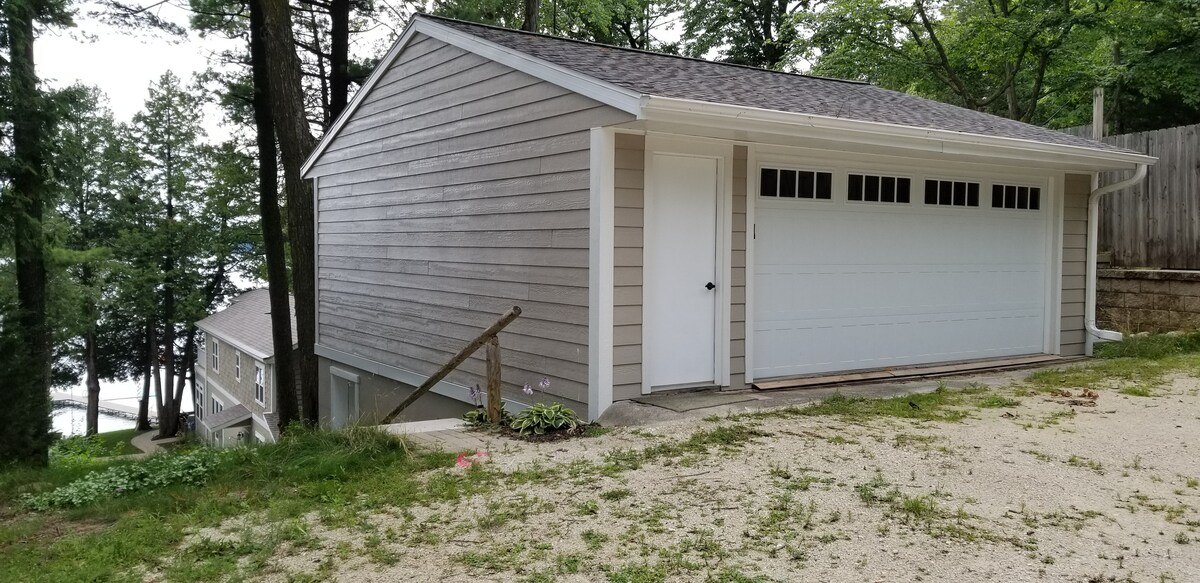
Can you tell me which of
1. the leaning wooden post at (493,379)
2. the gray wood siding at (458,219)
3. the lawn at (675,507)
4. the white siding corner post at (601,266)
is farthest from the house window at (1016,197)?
the leaning wooden post at (493,379)

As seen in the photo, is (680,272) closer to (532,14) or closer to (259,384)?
(532,14)

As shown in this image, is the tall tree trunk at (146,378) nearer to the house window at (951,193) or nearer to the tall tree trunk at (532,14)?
the tall tree trunk at (532,14)

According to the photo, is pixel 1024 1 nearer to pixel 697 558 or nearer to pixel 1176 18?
pixel 1176 18

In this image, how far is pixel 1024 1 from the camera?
16453 millimetres

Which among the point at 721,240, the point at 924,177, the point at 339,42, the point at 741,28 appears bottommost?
the point at 721,240

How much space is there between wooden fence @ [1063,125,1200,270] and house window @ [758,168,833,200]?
4232mm

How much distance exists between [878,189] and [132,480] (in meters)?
6.61

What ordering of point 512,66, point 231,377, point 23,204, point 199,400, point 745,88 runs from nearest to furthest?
point 512,66
point 745,88
point 23,204
point 231,377
point 199,400

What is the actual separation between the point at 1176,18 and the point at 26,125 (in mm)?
18098

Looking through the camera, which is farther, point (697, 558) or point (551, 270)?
point (551, 270)

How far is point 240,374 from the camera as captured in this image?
891 inches

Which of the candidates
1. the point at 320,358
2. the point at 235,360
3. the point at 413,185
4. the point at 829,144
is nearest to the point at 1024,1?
the point at 829,144

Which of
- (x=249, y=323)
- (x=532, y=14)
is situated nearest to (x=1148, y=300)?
(x=532, y=14)

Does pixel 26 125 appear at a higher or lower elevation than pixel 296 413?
higher
